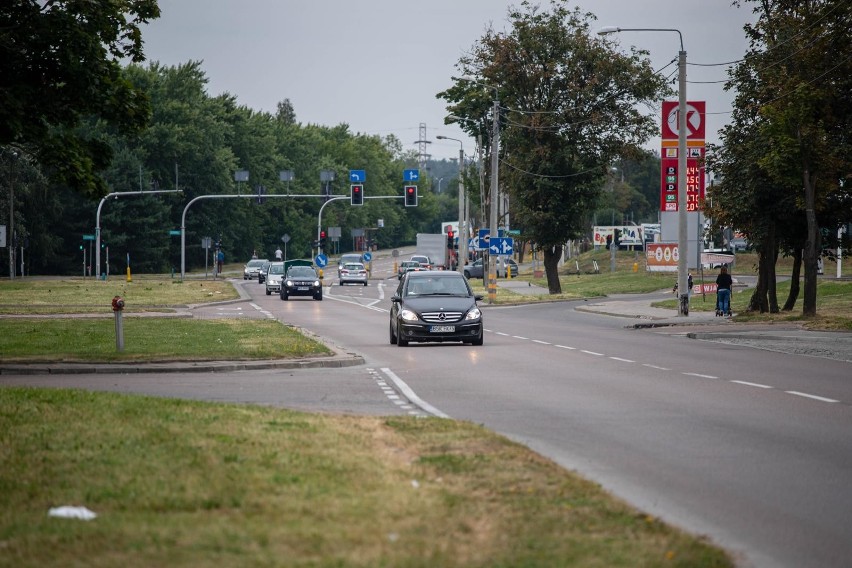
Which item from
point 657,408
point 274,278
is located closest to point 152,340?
point 657,408

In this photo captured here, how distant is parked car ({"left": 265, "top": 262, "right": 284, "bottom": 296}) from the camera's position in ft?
245

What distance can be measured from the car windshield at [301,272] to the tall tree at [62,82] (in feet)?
132

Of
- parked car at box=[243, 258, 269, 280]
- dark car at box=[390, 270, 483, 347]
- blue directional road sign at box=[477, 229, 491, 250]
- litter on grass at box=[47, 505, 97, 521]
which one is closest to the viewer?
litter on grass at box=[47, 505, 97, 521]

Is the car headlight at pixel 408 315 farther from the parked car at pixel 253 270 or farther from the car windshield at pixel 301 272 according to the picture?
the parked car at pixel 253 270

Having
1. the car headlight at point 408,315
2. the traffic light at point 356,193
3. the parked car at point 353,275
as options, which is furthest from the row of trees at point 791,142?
the parked car at point 353,275

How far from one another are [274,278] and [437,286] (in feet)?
146

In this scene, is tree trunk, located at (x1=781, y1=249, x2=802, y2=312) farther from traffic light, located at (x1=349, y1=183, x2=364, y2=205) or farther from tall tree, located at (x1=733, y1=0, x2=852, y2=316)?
traffic light, located at (x1=349, y1=183, x2=364, y2=205)

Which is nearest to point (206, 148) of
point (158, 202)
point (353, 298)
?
point (158, 202)

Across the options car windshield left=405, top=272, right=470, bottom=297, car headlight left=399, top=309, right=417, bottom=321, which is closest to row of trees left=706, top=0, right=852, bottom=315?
car windshield left=405, top=272, right=470, bottom=297

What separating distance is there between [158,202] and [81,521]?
11009 cm

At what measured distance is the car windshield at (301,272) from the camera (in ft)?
220

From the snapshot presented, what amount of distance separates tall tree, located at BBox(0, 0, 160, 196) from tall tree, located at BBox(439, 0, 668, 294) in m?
44.4

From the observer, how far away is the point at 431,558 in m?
6.71

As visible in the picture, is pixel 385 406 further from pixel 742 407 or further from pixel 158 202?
pixel 158 202
